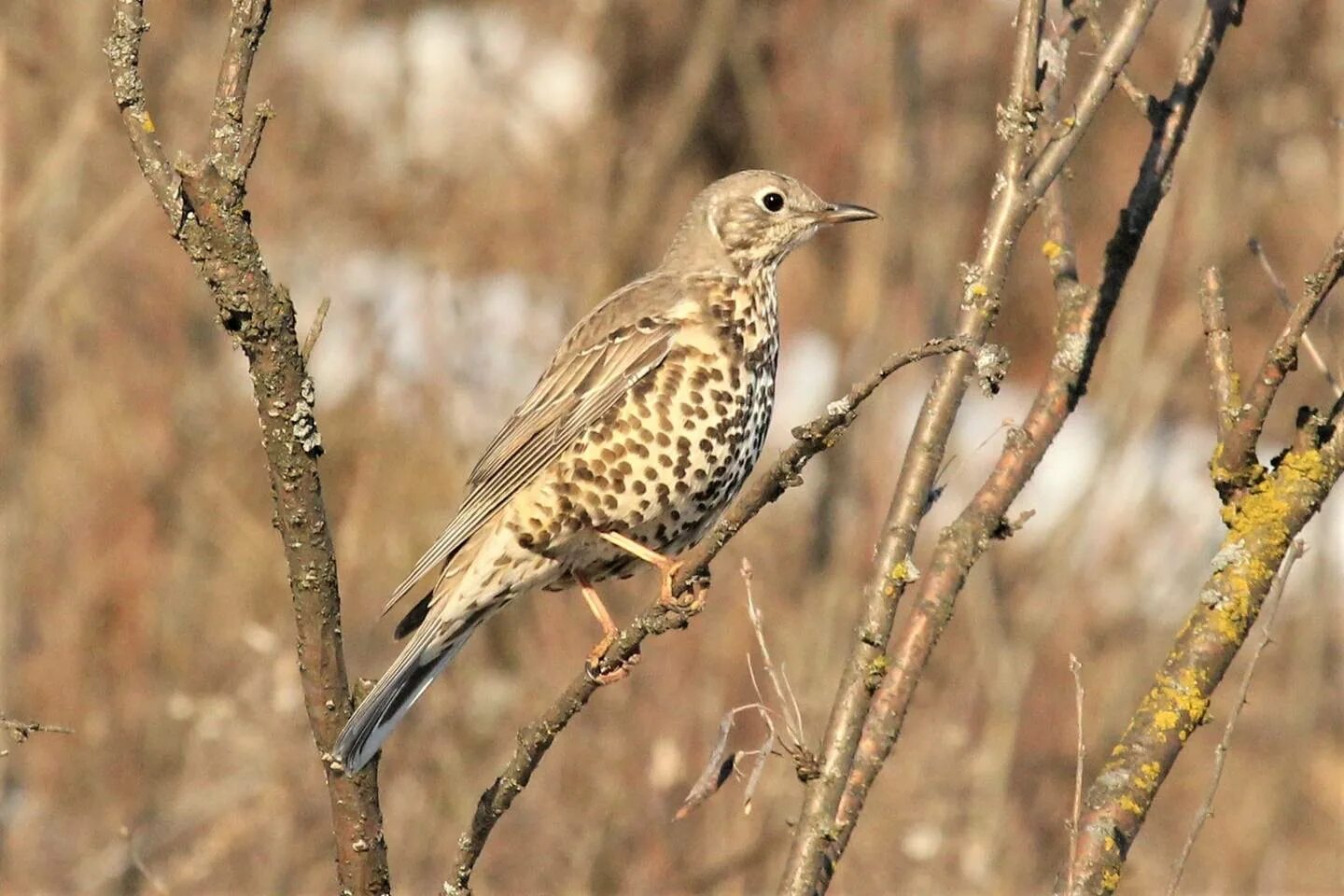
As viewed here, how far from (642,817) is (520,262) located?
3.31 meters

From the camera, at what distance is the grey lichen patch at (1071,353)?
137 inches

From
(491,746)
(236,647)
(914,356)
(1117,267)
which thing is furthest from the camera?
(236,647)

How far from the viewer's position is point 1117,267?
3.54 metres

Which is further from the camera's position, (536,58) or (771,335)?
(536,58)

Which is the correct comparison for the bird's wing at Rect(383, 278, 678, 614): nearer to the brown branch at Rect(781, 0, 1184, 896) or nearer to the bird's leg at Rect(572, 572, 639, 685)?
the bird's leg at Rect(572, 572, 639, 685)

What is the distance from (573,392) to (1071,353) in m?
1.63

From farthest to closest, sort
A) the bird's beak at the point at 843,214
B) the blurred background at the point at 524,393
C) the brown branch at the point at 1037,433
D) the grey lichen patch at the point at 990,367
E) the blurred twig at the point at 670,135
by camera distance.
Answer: the blurred twig at the point at 670,135 < the blurred background at the point at 524,393 < the bird's beak at the point at 843,214 < the brown branch at the point at 1037,433 < the grey lichen patch at the point at 990,367

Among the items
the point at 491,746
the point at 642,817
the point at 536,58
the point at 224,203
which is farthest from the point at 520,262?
the point at 224,203

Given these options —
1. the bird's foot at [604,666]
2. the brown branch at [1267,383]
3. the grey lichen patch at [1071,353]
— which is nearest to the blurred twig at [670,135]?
the bird's foot at [604,666]

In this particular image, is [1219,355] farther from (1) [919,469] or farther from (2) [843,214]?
(2) [843,214]

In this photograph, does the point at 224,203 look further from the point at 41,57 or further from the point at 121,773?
the point at 121,773

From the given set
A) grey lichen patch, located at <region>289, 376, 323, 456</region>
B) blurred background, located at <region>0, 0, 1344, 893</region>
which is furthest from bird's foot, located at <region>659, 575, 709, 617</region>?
blurred background, located at <region>0, 0, 1344, 893</region>

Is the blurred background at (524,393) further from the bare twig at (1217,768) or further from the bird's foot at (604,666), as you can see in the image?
the bare twig at (1217,768)

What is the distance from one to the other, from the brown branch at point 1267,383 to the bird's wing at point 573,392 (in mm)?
1804
